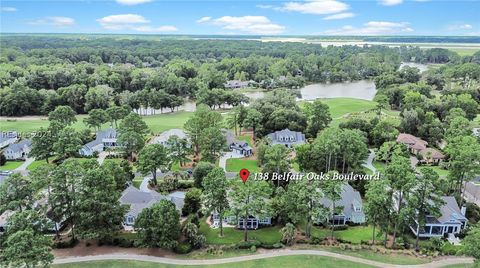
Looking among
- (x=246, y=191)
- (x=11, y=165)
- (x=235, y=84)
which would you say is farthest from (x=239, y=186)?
(x=235, y=84)

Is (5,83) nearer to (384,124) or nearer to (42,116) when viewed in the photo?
(42,116)

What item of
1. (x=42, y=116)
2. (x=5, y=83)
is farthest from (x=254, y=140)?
(x=5, y=83)

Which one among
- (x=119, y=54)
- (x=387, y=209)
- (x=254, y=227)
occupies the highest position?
(x=119, y=54)

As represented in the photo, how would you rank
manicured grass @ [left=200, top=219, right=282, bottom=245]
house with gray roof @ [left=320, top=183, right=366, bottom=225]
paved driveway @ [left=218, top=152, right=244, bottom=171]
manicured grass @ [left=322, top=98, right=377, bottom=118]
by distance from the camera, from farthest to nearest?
manicured grass @ [left=322, top=98, right=377, bottom=118], paved driveway @ [left=218, top=152, right=244, bottom=171], house with gray roof @ [left=320, top=183, right=366, bottom=225], manicured grass @ [left=200, top=219, right=282, bottom=245]

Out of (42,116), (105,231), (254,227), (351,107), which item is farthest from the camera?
(351,107)

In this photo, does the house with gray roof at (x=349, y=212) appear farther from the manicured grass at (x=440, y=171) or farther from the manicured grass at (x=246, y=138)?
the manicured grass at (x=246, y=138)

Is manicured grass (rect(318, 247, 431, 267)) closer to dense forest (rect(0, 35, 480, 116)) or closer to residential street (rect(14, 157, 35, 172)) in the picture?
residential street (rect(14, 157, 35, 172))

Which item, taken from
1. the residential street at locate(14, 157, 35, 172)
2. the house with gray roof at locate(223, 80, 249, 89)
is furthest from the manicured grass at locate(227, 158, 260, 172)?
the house with gray roof at locate(223, 80, 249, 89)
